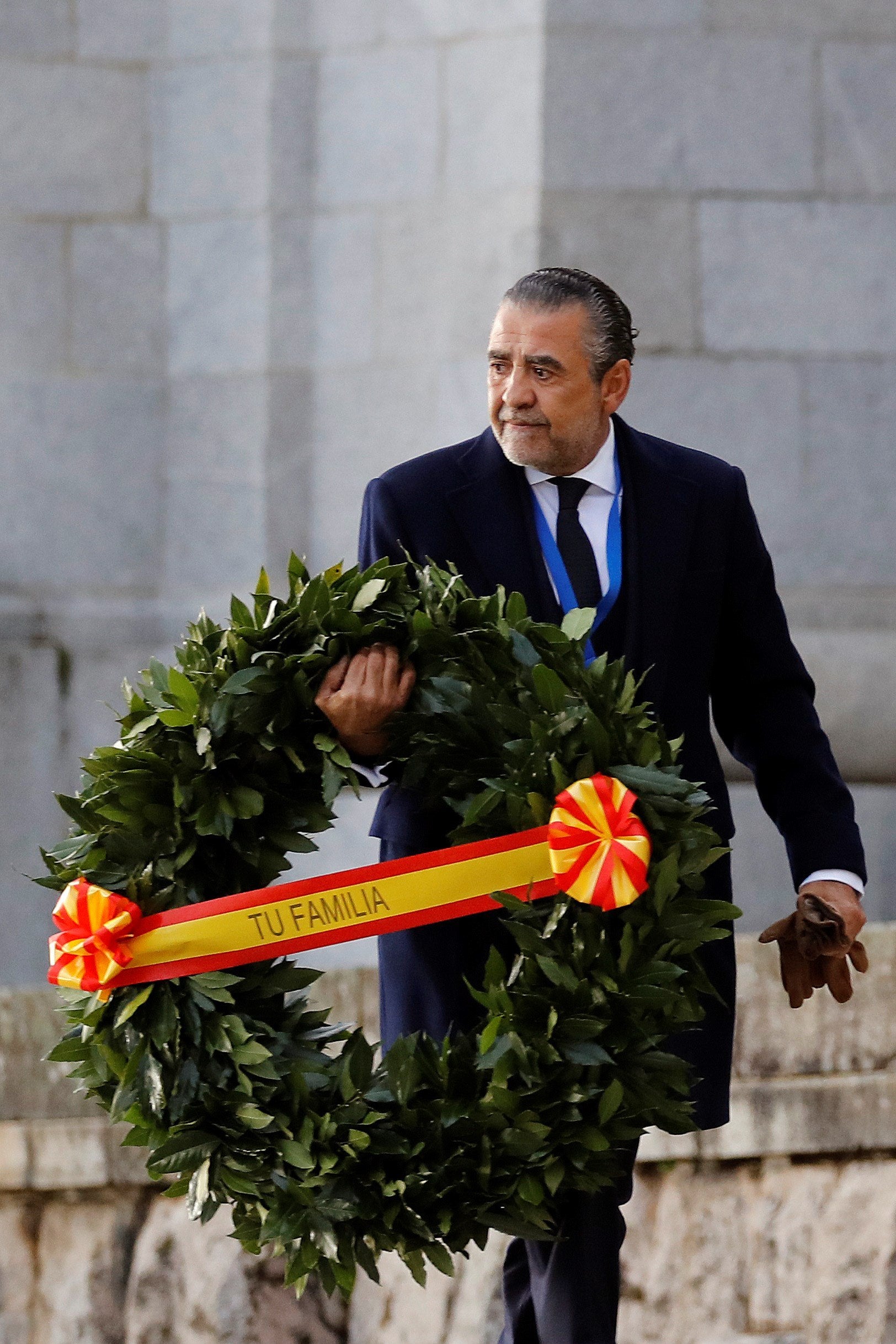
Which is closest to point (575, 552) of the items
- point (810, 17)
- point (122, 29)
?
point (810, 17)

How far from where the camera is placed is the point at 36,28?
454 cm

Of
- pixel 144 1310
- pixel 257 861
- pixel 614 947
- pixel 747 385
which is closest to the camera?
pixel 614 947

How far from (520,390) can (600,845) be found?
620mm

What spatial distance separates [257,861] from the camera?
7.71 feet

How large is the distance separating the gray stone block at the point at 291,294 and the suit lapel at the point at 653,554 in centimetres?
218

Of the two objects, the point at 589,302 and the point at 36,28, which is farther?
the point at 36,28

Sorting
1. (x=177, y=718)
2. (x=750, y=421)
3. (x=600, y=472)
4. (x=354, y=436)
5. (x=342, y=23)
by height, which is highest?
(x=342, y=23)

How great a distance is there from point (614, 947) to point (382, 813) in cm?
40

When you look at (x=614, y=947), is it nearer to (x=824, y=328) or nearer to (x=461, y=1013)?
(x=461, y=1013)

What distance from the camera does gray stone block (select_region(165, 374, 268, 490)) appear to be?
4.51m

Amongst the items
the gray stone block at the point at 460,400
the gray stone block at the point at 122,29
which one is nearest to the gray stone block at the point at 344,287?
the gray stone block at the point at 460,400

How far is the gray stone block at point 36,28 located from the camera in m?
4.52

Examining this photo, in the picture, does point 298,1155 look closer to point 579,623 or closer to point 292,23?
point 579,623

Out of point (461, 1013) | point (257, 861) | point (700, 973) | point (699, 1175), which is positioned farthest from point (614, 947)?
point (699, 1175)
